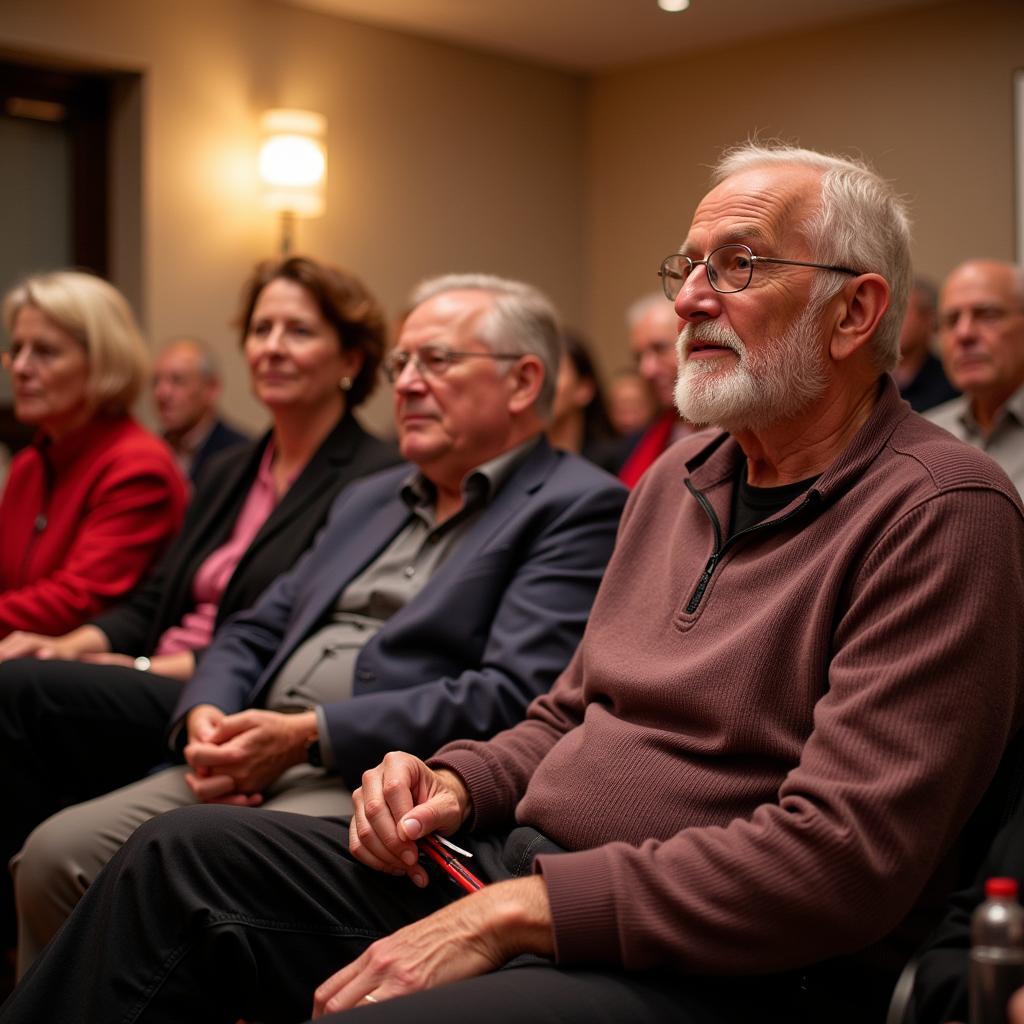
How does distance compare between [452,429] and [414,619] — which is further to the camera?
[452,429]

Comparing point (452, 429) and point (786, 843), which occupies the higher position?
point (452, 429)

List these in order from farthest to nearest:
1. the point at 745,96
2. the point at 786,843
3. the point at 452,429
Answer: the point at 745,96
the point at 452,429
the point at 786,843

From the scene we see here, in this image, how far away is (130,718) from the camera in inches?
93.0

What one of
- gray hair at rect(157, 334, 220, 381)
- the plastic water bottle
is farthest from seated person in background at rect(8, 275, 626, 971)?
gray hair at rect(157, 334, 220, 381)

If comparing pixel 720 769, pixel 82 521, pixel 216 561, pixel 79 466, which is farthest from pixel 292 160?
pixel 720 769

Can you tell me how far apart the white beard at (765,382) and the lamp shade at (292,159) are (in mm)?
4304

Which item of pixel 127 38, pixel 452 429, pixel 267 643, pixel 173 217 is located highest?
pixel 127 38

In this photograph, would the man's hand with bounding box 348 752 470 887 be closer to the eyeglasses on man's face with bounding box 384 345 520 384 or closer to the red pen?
the red pen

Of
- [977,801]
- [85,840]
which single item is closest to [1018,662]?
[977,801]

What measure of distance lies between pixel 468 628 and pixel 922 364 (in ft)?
9.71

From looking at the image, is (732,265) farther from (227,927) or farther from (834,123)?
(834,123)

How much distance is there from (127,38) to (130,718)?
12.2ft

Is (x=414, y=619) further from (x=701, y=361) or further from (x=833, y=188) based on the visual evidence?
(x=833, y=188)

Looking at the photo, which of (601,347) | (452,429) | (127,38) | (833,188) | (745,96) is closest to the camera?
(833,188)
